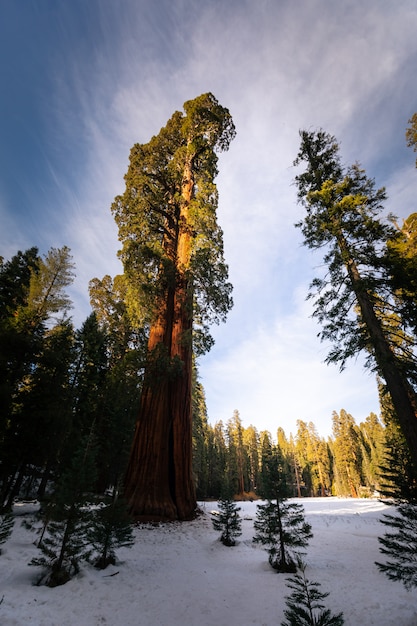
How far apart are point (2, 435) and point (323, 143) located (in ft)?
63.3

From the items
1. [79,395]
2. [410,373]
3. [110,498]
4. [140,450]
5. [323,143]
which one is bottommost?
[110,498]

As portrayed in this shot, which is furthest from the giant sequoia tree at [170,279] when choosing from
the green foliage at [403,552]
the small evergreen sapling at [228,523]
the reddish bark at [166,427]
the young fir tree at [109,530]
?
the green foliage at [403,552]

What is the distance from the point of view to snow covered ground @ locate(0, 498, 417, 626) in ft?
14.0

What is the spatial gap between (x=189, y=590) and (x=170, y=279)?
1057 centimetres

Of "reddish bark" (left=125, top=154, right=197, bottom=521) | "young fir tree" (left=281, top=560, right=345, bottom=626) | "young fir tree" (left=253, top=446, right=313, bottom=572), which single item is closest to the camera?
"young fir tree" (left=281, top=560, right=345, bottom=626)

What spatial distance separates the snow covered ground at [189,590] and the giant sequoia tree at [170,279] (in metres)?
2.63

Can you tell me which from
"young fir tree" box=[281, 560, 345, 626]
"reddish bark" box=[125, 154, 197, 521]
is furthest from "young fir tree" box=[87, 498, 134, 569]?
"young fir tree" box=[281, 560, 345, 626]

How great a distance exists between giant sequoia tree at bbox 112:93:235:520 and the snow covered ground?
104 inches

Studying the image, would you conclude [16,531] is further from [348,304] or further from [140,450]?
[348,304]

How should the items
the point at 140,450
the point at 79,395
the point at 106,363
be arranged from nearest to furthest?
the point at 140,450, the point at 79,395, the point at 106,363

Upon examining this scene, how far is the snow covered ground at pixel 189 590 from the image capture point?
168 inches

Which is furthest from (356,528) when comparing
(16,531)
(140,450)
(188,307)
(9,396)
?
(9,396)

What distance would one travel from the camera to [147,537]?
8.29 meters

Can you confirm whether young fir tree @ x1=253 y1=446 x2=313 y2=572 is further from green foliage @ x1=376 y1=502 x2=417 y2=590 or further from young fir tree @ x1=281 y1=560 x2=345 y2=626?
young fir tree @ x1=281 y1=560 x2=345 y2=626
